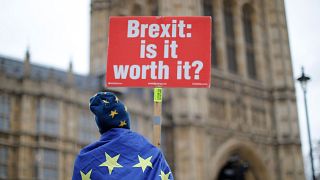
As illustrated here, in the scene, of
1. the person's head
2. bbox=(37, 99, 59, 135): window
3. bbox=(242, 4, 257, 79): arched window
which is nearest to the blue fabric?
the person's head

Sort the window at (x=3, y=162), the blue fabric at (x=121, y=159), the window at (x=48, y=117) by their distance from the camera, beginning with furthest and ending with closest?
the window at (x=48, y=117)
the window at (x=3, y=162)
the blue fabric at (x=121, y=159)

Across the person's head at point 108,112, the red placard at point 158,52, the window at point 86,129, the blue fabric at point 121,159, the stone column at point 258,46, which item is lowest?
the blue fabric at point 121,159

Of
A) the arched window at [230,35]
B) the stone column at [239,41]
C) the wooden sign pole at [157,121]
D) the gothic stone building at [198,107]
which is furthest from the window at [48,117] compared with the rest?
the wooden sign pole at [157,121]

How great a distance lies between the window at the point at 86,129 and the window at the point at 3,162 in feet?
11.6

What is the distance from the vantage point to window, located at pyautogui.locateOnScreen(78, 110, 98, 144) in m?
26.1

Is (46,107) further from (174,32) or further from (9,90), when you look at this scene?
(174,32)

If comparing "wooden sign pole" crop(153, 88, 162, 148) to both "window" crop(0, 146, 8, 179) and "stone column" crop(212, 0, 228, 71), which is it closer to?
"window" crop(0, 146, 8, 179)

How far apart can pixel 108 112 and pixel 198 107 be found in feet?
90.5

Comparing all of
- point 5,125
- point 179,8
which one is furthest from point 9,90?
point 179,8

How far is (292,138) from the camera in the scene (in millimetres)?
34625

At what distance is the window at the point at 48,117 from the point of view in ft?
80.2

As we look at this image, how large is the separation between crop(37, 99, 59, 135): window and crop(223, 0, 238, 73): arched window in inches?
518

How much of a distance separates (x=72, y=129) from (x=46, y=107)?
1.51 meters

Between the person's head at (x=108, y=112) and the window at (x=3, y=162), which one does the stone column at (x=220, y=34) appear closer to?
the window at (x=3, y=162)
